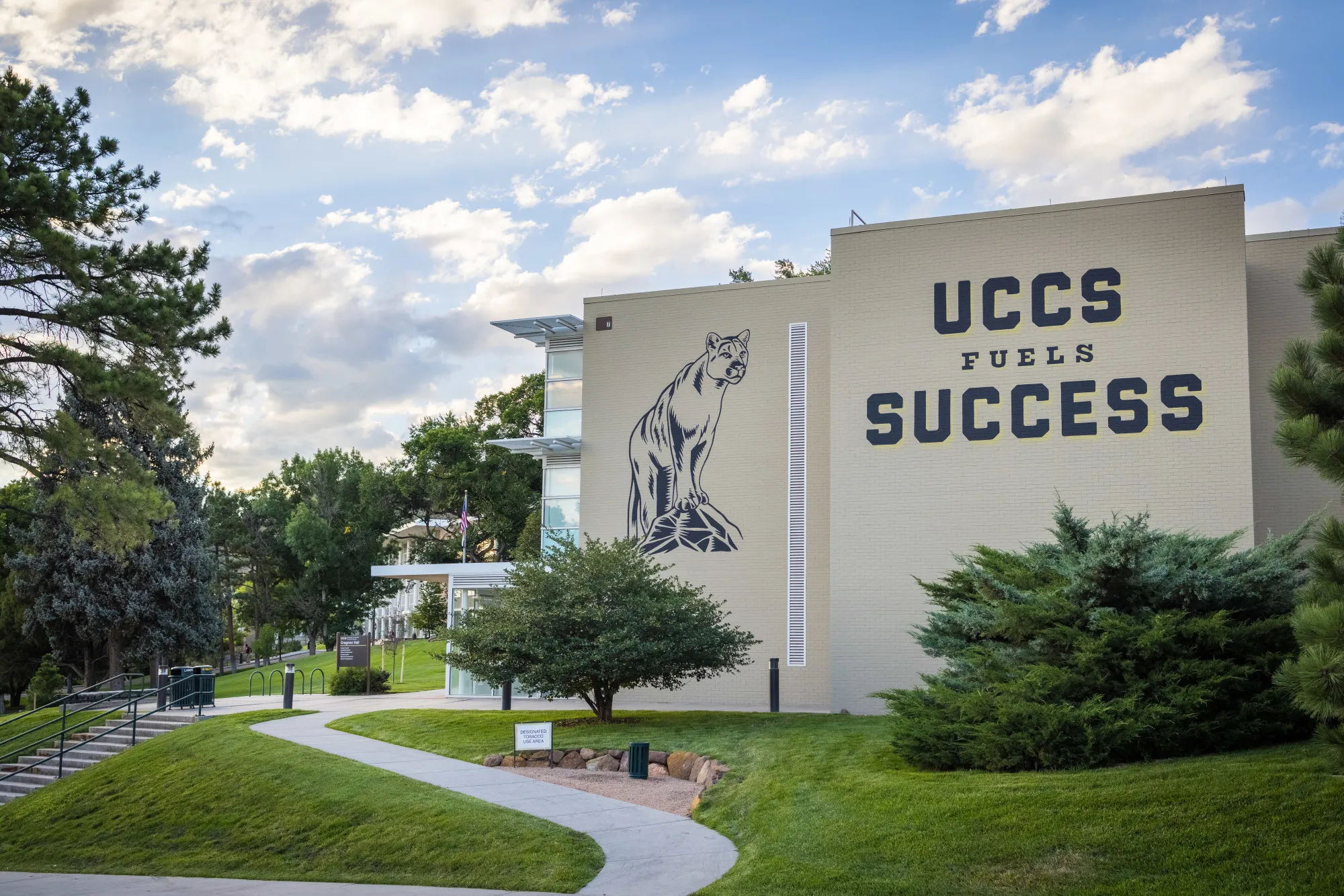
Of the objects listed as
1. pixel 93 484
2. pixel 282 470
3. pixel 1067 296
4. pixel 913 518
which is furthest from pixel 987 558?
pixel 282 470

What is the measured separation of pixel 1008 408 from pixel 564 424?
1132 centimetres

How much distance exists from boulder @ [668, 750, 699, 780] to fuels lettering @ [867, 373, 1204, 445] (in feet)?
27.6

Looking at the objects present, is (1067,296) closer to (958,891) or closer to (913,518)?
(913,518)

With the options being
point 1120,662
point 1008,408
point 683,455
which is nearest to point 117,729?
point 683,455

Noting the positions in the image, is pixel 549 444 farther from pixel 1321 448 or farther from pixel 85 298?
pixel 1321 448

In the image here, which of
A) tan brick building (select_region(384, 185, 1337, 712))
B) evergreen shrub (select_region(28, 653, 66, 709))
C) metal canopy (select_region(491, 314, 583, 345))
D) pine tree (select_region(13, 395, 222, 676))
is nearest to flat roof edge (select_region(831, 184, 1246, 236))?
tan brick building (select_region(384, 185, 1337, 712))

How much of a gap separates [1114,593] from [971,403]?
942 cm

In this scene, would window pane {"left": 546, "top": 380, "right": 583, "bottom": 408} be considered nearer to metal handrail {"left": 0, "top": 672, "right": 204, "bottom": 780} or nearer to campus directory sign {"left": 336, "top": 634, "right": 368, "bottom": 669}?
campus directory sign {"left": 336, "top": 634, "right": 368, "bottom": 669}

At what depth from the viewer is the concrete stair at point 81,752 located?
21844mm

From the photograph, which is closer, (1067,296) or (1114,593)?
(1114,593)

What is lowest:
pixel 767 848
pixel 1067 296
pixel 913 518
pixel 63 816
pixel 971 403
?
pixel 63 816

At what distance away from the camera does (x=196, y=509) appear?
3819cm

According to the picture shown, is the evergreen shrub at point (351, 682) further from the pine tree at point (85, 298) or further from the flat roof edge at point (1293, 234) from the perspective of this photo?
the flat roof edge at point (1293, 234)

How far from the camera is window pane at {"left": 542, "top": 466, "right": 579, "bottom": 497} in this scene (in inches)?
1134
